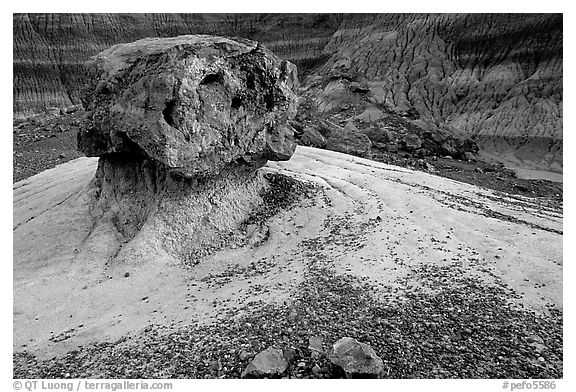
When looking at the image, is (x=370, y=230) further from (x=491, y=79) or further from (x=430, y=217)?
(x=491, y=79)

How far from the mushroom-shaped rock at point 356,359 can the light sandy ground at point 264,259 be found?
1409mm

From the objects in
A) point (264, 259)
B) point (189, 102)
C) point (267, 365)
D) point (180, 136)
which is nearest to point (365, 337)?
point (267, 365)

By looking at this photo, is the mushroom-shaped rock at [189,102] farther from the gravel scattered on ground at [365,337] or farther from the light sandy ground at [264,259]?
the gravel scattered on ground at [365,337]

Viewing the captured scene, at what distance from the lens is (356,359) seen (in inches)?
198

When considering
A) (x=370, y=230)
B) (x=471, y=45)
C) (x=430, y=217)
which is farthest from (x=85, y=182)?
(x=471, y=45)

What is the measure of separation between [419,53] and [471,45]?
3742mm

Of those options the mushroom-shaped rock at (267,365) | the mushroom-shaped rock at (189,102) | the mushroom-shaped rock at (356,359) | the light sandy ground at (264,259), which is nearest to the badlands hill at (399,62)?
the light sandy ground at (264,259)

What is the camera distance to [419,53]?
3791 centimetres

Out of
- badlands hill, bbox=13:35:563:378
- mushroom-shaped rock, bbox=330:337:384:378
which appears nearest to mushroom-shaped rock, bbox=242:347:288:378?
badlands hill, bbox=13:35:563:378

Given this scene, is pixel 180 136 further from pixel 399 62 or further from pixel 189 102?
pixel 399 62

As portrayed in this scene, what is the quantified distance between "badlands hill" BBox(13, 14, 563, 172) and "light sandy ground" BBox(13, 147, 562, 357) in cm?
1890

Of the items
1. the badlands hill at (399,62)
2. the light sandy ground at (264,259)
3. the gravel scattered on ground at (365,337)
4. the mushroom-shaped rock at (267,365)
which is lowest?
the badlands hill at (399,62)

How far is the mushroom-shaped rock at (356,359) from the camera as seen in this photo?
496 cm

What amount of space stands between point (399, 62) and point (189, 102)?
32.8 m
